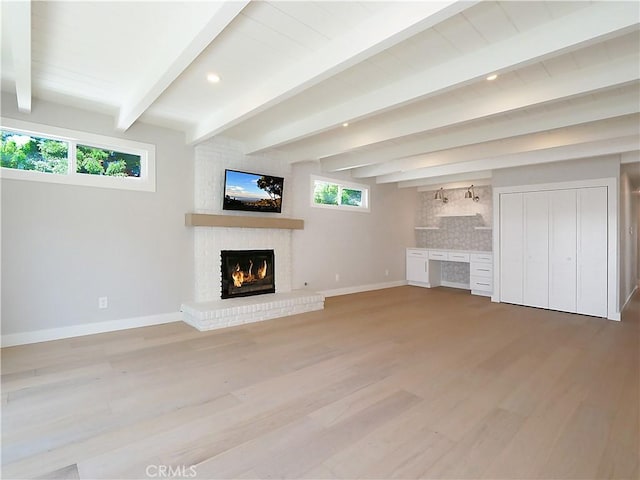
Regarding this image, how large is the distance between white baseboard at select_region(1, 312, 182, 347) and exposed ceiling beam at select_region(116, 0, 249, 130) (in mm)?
2374

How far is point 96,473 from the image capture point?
1641mm

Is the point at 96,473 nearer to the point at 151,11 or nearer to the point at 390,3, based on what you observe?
the point at 151,11

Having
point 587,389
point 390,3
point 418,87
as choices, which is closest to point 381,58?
point 418,87

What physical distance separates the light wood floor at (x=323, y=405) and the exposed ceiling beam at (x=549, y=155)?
2473 millimetres

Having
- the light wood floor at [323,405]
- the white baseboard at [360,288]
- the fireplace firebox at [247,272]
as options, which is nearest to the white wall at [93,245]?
the light wood floor at [323,405]

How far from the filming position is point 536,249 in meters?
5.61

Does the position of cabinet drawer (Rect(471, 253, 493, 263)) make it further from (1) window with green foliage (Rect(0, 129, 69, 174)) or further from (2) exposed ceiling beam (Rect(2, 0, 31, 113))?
(2) exposed ceiling beam (Rect(2, 0, 31, 113))

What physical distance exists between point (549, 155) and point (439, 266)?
12.3 ft

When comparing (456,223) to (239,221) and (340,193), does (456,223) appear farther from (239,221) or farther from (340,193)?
(239,221)

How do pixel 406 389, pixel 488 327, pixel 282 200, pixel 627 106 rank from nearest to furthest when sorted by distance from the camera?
pixel 406 389 < pixel 627 106 < pixel 488 327 < pixel 282 200

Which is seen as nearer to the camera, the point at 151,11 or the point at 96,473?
the point at 96,473

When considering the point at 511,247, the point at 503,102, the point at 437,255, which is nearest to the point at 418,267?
the point at 437,255

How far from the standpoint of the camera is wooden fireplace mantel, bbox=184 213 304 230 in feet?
14.7

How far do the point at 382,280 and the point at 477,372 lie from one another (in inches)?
186
